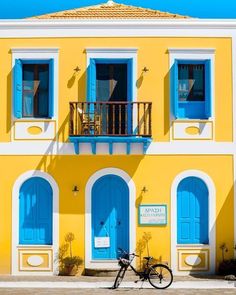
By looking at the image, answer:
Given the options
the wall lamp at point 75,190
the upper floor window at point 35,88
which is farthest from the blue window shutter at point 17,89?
the wall lamp at point 75,190

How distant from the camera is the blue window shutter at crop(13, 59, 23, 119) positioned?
63.1ft

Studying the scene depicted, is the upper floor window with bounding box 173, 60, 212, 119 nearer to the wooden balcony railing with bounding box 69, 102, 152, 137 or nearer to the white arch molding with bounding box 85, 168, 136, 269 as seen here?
the wooden balcony railing with bounding box 69, 102, 152, 137

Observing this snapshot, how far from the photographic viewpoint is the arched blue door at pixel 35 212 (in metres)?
19.1

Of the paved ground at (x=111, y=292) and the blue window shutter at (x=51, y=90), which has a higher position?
the blue window shutter at (x=51, y=90)

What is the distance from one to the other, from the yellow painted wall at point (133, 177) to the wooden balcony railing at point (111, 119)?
865 mm

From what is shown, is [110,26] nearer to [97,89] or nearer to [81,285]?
[97,89]

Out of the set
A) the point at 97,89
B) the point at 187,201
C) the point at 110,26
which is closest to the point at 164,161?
the point at 187,201

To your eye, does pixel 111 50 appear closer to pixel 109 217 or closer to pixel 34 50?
pixel 34 50

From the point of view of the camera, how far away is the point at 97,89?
64.5 feet

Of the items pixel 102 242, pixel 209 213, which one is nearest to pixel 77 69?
pixel 102 242

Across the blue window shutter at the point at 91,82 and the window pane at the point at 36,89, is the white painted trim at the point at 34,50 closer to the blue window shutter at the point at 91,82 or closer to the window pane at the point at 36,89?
the window pane at the point at 36,89

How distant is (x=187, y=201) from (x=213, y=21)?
18.9ft

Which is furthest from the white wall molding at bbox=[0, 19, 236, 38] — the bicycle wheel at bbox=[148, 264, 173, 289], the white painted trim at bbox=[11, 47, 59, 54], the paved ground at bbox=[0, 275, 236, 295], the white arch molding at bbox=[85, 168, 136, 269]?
the paved ground at bbox=[0, 275, 236, 295]

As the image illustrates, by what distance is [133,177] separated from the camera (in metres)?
19.2
